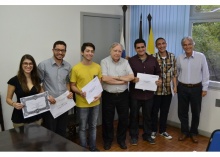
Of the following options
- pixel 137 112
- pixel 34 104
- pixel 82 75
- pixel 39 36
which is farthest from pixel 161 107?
pixel 39 36

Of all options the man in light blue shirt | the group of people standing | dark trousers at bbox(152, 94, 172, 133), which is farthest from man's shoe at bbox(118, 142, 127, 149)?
the man in light blue shirt

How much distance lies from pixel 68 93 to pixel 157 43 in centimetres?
150

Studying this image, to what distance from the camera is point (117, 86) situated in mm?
2881

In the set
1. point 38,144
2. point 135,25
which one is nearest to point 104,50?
point 135,25

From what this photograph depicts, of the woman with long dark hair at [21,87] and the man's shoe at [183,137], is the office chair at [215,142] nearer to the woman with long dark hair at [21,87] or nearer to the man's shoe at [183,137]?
the woman with long dark hair at [21,87]

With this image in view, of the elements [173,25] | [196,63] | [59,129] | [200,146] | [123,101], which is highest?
[173,25]

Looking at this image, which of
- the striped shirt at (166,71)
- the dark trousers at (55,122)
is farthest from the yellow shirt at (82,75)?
the striped shirt at (166,71)

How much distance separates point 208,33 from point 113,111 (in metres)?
2.02

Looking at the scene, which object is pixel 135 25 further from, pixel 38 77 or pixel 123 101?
pixel 38 77

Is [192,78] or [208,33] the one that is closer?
[192,78]

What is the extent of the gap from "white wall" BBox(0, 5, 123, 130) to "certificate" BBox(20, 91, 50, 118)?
993mm

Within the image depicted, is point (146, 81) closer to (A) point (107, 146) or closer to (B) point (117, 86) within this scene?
(B) point (117, 86)

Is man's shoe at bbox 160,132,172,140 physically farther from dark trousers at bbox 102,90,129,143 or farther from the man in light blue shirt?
dark trousers at bbox 102,90,129,143

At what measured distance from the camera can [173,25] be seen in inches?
150
